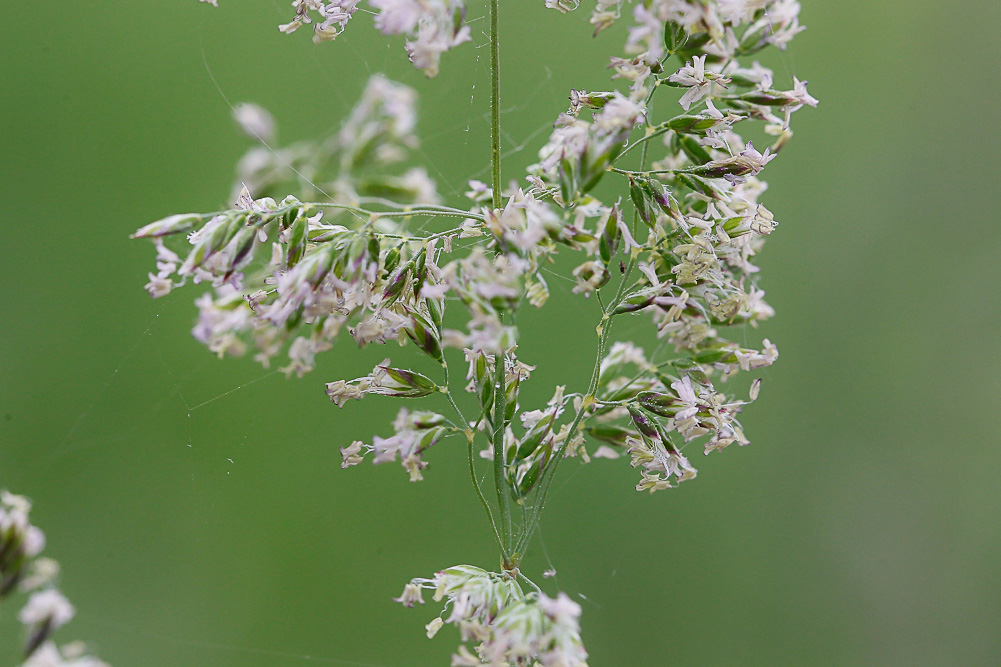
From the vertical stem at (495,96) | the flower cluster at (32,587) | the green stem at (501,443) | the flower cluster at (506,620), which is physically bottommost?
the flower cluster at (32,587)

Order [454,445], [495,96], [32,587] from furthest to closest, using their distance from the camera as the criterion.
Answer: [454,445]
[495,96]
[32,587]

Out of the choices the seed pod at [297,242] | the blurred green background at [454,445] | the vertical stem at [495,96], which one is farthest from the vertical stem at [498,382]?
the blurred green background at [454,445]

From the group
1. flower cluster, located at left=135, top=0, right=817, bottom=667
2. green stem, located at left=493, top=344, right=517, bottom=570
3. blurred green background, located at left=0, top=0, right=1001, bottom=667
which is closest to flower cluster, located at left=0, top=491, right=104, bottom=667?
flower cluster, located at left=135, top=0, right=817, bottom=667

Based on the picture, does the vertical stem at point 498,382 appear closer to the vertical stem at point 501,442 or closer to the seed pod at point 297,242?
the vertical stem at point 501,442

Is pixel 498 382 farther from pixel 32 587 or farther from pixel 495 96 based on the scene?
pixel 32 587

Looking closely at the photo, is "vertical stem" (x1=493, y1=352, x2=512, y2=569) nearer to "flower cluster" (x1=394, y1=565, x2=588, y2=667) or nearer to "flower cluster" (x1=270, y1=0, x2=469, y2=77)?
"flower cluster" (x1=394, y1=565, x2=588, y2=667)

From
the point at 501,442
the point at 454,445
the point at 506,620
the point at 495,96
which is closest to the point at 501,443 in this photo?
the point at 501,442

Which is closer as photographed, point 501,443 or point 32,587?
point 32,587

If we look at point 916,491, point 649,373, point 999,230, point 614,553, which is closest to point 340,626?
point 614,553
